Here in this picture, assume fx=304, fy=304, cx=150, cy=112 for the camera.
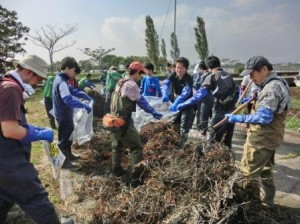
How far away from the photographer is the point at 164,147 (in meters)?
4.89

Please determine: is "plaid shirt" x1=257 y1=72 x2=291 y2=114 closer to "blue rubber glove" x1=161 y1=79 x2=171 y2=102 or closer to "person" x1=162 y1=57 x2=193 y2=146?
"person" x1=162 y1=57 x2=193 y2=146

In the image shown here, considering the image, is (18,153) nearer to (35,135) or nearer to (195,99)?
(35,135)

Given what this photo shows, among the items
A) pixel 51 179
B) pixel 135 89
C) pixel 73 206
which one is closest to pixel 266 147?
pixel 135 89

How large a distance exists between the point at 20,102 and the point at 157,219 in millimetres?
1682

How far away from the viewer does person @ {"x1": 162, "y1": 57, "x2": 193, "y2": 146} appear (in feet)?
18.1

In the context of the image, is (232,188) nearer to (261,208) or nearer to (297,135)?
(261,208)

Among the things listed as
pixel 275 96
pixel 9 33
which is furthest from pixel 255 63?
pixel 9 33

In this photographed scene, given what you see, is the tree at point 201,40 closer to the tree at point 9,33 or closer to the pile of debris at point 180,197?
the tree at point 9,33

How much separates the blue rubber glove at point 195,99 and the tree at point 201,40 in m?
36.9

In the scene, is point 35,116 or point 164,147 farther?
point 35,116

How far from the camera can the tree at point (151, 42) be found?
45.6 metres

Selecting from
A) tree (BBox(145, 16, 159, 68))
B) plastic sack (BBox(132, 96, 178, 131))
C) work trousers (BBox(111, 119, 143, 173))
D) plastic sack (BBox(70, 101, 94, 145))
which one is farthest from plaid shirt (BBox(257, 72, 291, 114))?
tree (BBox(145, 16, 159, 68))

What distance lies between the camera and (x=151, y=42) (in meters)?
45.6

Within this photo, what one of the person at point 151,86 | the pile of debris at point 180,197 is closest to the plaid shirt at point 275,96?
the pile of debris at point 180,197
